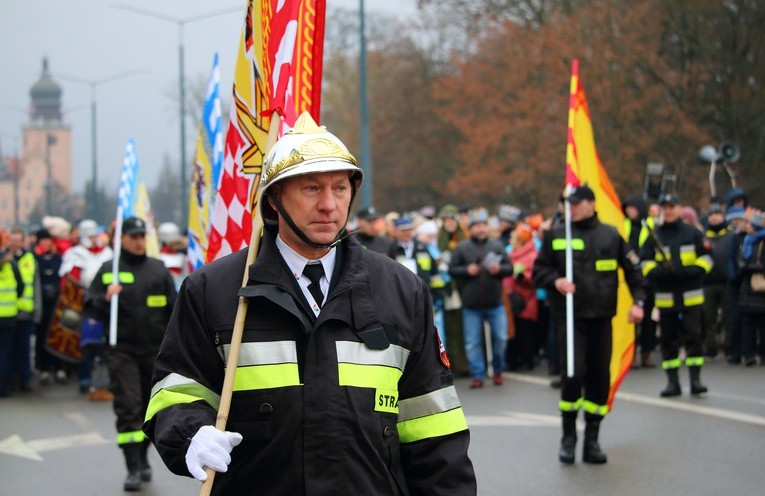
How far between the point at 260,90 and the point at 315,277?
193 centimetres

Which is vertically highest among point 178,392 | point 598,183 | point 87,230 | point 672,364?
point 598,183

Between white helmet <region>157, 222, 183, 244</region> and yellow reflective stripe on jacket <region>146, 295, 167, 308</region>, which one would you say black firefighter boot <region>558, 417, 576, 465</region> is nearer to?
yellow reflective stripe on jacket <region>146, 295, 167, 308</region>

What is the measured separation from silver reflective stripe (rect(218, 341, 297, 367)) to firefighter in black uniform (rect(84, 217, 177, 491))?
580cm

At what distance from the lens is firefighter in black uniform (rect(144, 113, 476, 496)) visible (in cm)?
341

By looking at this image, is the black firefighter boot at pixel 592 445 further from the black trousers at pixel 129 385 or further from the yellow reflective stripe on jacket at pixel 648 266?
the yellow reflective stripe on jacket at pixel 648 266

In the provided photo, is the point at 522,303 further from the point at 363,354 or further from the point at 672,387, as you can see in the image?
the point at 363,354

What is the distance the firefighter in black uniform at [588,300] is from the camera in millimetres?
9133

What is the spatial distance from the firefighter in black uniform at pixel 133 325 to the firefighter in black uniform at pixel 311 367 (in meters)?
5.64

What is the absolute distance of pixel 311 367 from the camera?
3.43 metres

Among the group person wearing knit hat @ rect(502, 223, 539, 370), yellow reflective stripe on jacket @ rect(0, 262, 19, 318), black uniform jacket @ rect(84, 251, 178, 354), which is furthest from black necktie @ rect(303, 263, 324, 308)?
person wearing knit hat @ rect(502, 223, 539, 370)

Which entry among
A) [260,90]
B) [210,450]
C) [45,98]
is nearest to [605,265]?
[260,90]

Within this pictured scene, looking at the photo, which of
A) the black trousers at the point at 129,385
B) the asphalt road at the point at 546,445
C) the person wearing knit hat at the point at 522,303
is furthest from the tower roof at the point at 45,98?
the black trousers at the point at 129,385

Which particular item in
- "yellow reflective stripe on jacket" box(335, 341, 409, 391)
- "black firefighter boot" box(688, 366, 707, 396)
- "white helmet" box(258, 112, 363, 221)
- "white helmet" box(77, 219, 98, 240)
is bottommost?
"black firefighter boot" box(688, 366, 707, 396)

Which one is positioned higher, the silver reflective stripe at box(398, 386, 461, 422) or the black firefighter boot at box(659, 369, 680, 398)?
the silver reflective stripe at box(398, 386, 461, 422)
